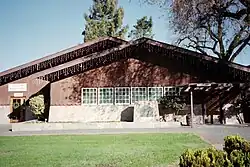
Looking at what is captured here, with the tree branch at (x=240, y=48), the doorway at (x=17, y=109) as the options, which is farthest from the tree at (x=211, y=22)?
the doorway at (x=17, y=109)

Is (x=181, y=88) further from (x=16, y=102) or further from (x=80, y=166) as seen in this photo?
(x=80, y=166)

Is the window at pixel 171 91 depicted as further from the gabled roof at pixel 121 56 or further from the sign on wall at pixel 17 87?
the sign on wall at pixel 17 87

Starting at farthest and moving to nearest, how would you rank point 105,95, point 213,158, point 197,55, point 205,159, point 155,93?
point 105,95 → point 155,93 → point 197,55 → point 213,158 → point 205,159

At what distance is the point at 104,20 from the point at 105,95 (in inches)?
1110

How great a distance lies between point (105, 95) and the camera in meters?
23.7

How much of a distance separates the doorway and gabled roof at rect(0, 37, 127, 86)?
171 cm

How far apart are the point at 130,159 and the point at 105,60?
15.4m

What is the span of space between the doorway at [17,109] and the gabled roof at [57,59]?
1706mm

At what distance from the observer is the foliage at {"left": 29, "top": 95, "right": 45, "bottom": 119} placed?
2363 cm

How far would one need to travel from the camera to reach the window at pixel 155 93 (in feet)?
77.1

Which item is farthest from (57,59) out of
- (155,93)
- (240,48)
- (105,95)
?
(240,48)

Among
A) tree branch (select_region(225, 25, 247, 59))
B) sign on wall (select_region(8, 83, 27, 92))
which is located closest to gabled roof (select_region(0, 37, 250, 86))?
sign on wall (select_region(8, 83, 27, 92))

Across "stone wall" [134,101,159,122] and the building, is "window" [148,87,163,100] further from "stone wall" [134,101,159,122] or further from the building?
"stone wall" [134,101,159,122]

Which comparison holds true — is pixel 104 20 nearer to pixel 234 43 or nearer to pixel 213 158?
pixel 234 43
